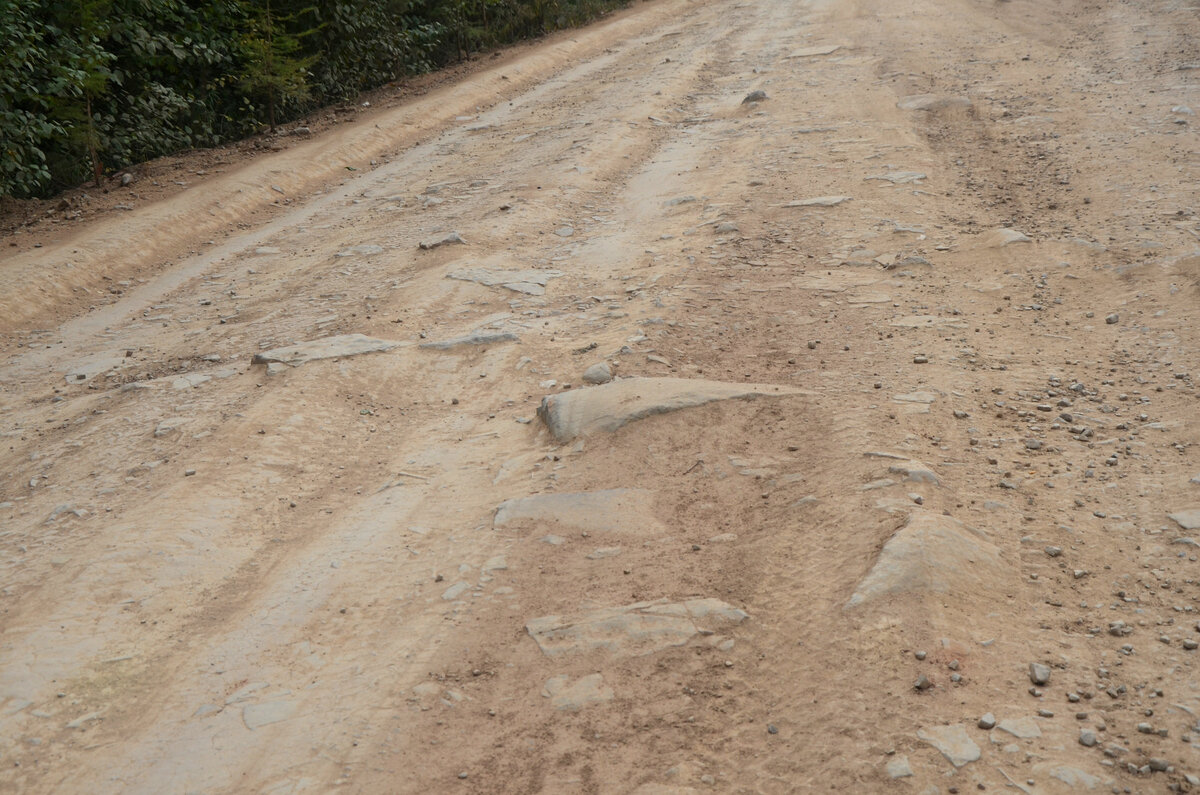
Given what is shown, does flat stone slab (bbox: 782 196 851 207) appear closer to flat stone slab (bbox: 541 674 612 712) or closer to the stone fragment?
the stone fragment

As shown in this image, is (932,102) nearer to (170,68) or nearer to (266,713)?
(170,68)

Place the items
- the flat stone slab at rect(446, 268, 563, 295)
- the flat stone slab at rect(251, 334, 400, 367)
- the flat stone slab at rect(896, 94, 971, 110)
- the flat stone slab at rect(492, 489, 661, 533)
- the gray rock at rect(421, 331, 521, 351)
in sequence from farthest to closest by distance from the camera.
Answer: the flat stone slab at rect(896, 94, 971, 110) < the flat stone slab at rect(446, 268, 563, 295) < the gray rock at rect(421, 331, 521, 351) < the flat stone slab at rect(251, 334, 400, 367) < the flat stone slab at rect(492, 489, 661, 533)

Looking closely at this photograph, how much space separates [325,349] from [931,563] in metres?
3.54

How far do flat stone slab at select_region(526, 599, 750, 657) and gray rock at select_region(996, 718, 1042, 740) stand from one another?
867 mm

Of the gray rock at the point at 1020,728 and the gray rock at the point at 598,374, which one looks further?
the gray rock at the point at 598,374

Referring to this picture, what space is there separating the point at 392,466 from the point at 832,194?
4.20 metres

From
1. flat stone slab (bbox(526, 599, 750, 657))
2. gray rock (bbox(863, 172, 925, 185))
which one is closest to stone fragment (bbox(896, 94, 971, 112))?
gray rock (bbox(863, 172, 925, 185))

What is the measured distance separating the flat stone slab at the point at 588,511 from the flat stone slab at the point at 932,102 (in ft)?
21.9

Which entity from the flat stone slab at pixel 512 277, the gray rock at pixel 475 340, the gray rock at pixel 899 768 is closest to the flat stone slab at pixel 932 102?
the flat stone slab at pixel 512 277

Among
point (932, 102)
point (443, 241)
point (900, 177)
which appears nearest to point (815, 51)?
point (932, 102)

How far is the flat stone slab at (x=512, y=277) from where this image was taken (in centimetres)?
601

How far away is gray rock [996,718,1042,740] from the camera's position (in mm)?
2441

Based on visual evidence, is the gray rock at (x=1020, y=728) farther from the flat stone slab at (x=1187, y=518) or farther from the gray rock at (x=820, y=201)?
the gray rock at (x=820, y=201)

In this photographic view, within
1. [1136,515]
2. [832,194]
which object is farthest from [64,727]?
[832,194]
